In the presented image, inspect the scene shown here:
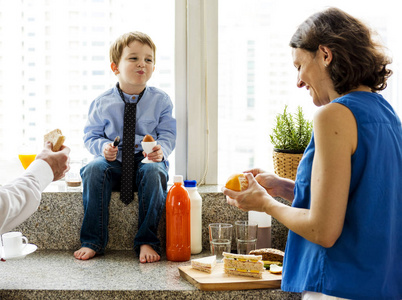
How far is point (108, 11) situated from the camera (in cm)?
203

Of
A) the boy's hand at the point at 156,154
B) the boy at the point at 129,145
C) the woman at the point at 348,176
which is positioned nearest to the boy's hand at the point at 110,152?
the boy at the point at 129,145

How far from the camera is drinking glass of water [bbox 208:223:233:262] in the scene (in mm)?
1712

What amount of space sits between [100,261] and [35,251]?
0.29 meters

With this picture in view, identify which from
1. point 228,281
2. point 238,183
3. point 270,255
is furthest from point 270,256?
point 238,183

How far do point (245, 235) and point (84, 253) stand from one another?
0.58 meters

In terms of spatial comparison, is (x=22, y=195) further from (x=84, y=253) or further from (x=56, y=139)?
(x=84, y=253)

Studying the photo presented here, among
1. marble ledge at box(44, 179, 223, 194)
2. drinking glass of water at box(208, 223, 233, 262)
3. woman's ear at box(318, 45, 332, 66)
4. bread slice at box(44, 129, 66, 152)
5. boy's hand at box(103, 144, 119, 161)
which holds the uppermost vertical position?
woman's ear at box(318, 45, 332, 66)

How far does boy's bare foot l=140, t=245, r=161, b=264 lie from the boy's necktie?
195 millimetres

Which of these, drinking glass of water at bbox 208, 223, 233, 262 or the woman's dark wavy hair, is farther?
drinking glass of water at bbox 208, 223, 233, 262

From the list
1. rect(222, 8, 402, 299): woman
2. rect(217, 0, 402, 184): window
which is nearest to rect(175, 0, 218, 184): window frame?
rect(217, 0, 402, 184): window

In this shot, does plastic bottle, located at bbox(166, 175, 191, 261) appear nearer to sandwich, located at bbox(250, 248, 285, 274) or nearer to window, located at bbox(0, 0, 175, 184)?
sandwich, located at bbox(250, 248, 285, 274)

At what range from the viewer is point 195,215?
178 centimetres

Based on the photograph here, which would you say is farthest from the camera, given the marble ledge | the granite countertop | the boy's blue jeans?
→ the marble ledge

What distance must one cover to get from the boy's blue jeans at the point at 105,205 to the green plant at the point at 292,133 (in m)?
0.48
